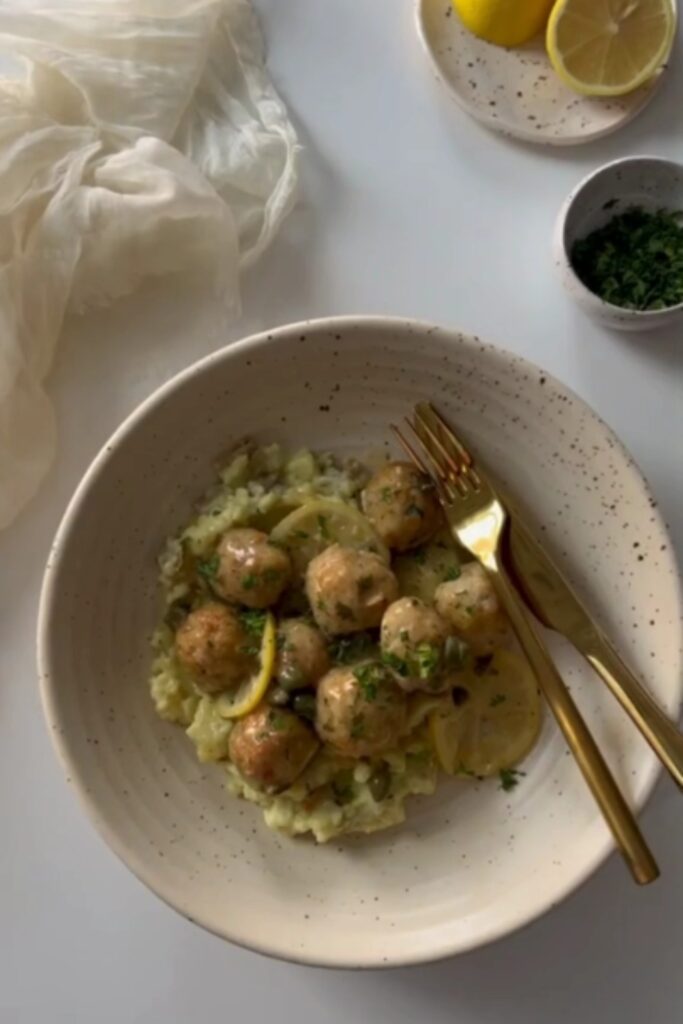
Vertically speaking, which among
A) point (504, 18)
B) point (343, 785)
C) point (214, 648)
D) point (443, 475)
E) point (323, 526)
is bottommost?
point (343, 785)

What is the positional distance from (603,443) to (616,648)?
0.25 meters

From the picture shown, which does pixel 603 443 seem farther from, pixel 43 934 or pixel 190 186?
pixel 43 934

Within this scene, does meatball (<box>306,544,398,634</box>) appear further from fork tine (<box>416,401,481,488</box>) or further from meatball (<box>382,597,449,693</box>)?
fork tine (<box>416,401,481,488</box>)

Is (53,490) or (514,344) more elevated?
(514,344)

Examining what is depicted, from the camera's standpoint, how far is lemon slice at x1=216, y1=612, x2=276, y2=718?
1.38m

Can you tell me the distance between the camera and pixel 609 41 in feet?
4.85

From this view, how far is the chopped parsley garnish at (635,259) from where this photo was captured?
1467mm

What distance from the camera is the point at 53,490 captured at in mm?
1499

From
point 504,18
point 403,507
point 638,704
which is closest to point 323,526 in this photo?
point 403,507

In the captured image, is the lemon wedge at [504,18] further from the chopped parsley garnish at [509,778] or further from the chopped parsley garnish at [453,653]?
the chopped parsley garnish at [509,778]

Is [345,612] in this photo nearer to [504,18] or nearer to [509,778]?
[509,778]

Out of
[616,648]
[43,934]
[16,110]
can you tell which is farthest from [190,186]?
[43,934]

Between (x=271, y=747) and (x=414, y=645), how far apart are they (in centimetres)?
20

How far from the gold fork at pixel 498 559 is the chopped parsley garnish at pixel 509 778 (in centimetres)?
11
